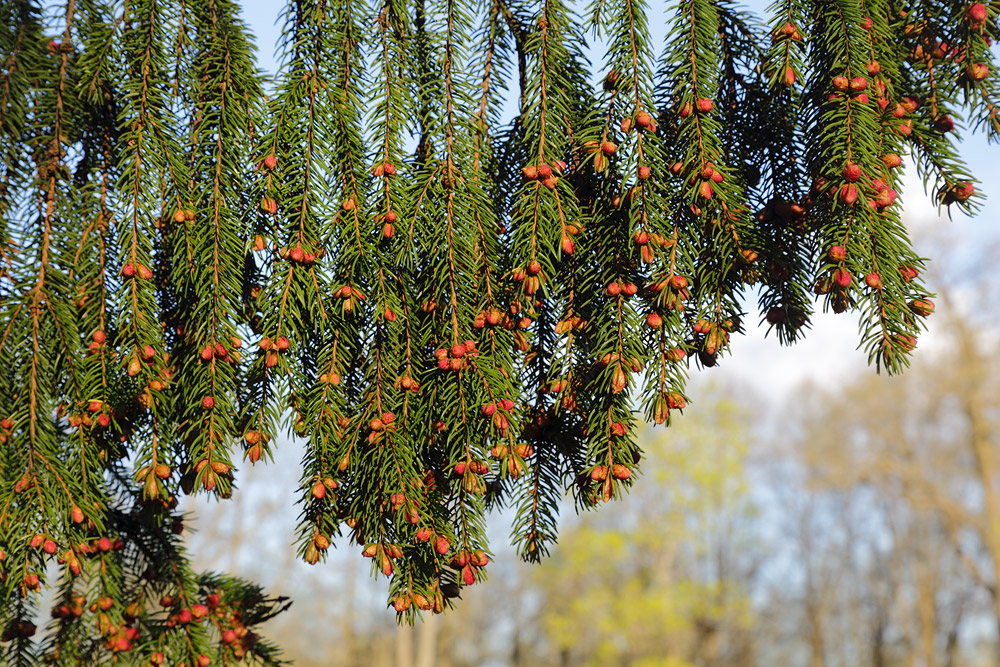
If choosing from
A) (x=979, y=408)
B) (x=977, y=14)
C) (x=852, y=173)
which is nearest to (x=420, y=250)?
(x=852, y=173)

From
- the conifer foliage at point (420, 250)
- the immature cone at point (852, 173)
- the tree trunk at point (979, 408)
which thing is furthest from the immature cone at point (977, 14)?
the tree trunk at point (979, 408)

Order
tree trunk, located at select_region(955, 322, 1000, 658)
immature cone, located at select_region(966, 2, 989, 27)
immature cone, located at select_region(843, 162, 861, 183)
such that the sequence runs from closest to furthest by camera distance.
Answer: immature cone, located at select_region(843, 162, 861, 183) → immature cone, located at select_region(966, 2, 989, 27) → tree trunk, located at select_region(955, 322, 1000, 658)

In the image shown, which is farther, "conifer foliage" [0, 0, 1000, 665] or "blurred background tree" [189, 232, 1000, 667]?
"blurred background tree" [189, 232, 1000, 667]

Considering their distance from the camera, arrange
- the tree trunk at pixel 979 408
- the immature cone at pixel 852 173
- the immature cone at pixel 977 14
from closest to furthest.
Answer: the immature cone at pixel 852 173 → the immature cone at pixel 977 14 → the tree trunk at pixel 979 408

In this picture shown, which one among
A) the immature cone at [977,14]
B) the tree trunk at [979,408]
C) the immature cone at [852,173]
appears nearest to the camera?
the immature cone at [852,173]

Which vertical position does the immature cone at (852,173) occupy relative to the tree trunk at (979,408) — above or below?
below

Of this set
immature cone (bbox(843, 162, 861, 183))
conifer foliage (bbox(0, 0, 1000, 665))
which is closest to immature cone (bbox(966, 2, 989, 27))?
conifer foliage (bbox(0, 0, 1000, 665))

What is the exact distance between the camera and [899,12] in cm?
114

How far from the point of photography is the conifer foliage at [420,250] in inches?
37.7

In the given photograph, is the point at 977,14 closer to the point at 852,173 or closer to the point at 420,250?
the point at 852,173

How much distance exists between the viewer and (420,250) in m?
1.05

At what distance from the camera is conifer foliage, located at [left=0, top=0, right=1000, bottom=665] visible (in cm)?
96

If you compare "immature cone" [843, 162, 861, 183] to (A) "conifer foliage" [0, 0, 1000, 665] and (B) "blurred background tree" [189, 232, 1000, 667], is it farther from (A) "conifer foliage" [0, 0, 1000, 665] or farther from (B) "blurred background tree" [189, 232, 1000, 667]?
(B) "blurred background tree" [189, 232, 1000, 667]

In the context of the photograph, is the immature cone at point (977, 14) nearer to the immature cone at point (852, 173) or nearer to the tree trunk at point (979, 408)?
the immature cone at point (852, 173)
